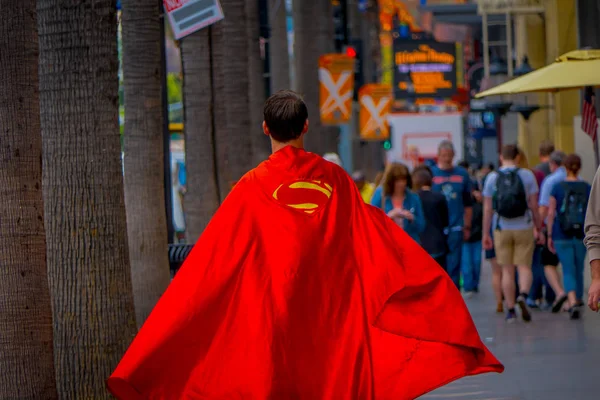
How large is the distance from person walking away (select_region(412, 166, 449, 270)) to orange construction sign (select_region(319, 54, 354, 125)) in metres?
9.45

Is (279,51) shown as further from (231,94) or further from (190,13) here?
(190,13)

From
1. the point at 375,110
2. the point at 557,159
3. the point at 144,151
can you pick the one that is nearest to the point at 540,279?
the point at 557,159

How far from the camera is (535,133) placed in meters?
31.7

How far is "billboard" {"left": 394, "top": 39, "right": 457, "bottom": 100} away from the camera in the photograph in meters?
40.1

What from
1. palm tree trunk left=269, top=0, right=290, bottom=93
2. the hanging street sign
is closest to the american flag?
the hanging street sign

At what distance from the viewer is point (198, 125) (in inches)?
586

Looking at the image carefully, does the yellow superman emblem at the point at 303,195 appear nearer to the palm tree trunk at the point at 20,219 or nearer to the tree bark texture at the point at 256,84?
the palm tree trunk at the point at 20,219

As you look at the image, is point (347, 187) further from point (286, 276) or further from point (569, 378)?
point (569, 378)

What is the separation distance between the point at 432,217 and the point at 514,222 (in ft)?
4.07

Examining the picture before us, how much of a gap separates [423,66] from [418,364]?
34.4 m

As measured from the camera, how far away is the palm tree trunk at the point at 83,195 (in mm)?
7867

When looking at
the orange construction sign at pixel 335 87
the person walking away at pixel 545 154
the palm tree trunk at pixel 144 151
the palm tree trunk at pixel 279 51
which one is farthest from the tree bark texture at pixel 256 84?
the palm tree trunk at pixel 144 151

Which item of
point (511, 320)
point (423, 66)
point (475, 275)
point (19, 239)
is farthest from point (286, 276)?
point (423, 66)

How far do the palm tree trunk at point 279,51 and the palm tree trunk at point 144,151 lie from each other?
1178cm
